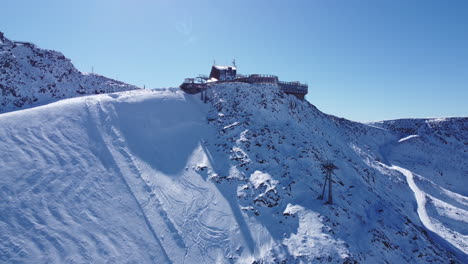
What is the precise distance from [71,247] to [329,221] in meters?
15.4

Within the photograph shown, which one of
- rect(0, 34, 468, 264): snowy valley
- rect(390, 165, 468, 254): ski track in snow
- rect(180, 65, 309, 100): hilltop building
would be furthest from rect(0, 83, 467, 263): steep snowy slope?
rect(180, 65, 309, 100): hilltop building

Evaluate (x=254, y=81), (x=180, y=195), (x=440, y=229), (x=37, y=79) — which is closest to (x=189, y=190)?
(x=180, y=195)

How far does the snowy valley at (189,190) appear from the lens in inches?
510

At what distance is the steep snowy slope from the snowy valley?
8cm

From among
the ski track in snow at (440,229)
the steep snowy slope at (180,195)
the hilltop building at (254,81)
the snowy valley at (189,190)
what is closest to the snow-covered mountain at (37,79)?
the snowy valley at (189,190)

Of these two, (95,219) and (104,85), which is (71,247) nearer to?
(95,219)

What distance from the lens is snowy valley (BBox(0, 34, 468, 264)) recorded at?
12961mm

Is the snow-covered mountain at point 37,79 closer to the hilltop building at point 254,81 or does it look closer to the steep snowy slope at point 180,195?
the steep snowy slope at point 180,195

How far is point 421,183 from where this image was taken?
37375mm

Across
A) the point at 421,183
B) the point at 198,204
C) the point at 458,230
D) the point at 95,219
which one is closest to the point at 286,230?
the point at 198,204

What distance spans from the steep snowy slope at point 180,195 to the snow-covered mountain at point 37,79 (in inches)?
326

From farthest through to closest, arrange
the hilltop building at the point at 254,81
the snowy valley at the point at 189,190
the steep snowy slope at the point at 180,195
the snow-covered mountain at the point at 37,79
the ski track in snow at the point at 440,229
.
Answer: the hilltop building at the point at 254,81 → the snow-covered mountain at the point at 37,79 → the ski track in snow at the point at 440,229 → the snowy valley at the point at 189,190 → the steep snowy slope at the point at 180,195

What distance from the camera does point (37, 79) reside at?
32.2m

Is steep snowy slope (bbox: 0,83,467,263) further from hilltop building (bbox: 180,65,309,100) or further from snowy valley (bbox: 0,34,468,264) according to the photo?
hilltop building (bbox: 180,65,309,100)
